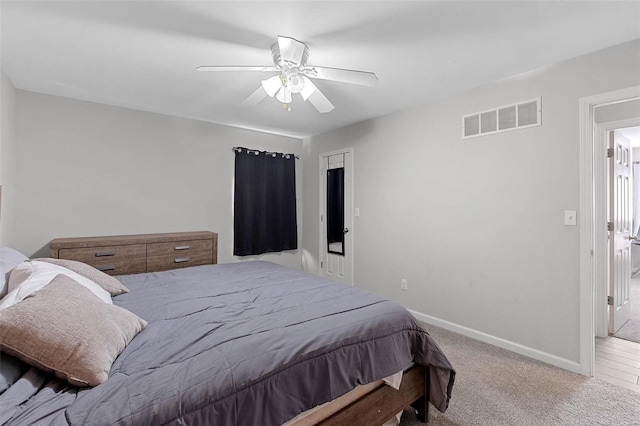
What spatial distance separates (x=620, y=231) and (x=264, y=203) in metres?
4.22

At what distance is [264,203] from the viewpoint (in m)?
4.59

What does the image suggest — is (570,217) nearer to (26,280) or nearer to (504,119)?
(504,119)

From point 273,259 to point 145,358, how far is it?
3560 mm

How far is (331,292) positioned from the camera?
2020mm

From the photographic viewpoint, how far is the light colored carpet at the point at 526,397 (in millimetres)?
1807

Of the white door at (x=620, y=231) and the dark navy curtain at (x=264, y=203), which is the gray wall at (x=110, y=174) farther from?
the white door at (x=620, y=231)

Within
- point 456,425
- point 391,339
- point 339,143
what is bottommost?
point 456,425

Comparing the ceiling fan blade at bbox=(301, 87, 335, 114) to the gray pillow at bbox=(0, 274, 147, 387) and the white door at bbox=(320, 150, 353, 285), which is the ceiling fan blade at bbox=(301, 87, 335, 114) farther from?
the gray pillow at bbox=(0, 274, 147, 387)

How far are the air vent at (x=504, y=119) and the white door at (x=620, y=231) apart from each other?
1.10 metres

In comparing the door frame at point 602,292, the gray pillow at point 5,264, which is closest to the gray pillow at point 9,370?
the gray pillow at point 5,264

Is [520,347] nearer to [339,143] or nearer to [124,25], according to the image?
[339,143]

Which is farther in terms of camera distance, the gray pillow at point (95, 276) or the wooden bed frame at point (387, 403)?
the gray pillow at point (95, 276)

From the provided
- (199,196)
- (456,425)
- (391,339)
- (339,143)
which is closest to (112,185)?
(199,196)

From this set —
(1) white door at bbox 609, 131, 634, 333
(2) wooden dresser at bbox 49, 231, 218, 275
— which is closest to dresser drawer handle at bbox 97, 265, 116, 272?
(2) wooden dresser at bbox 49, 231, 218, 275
